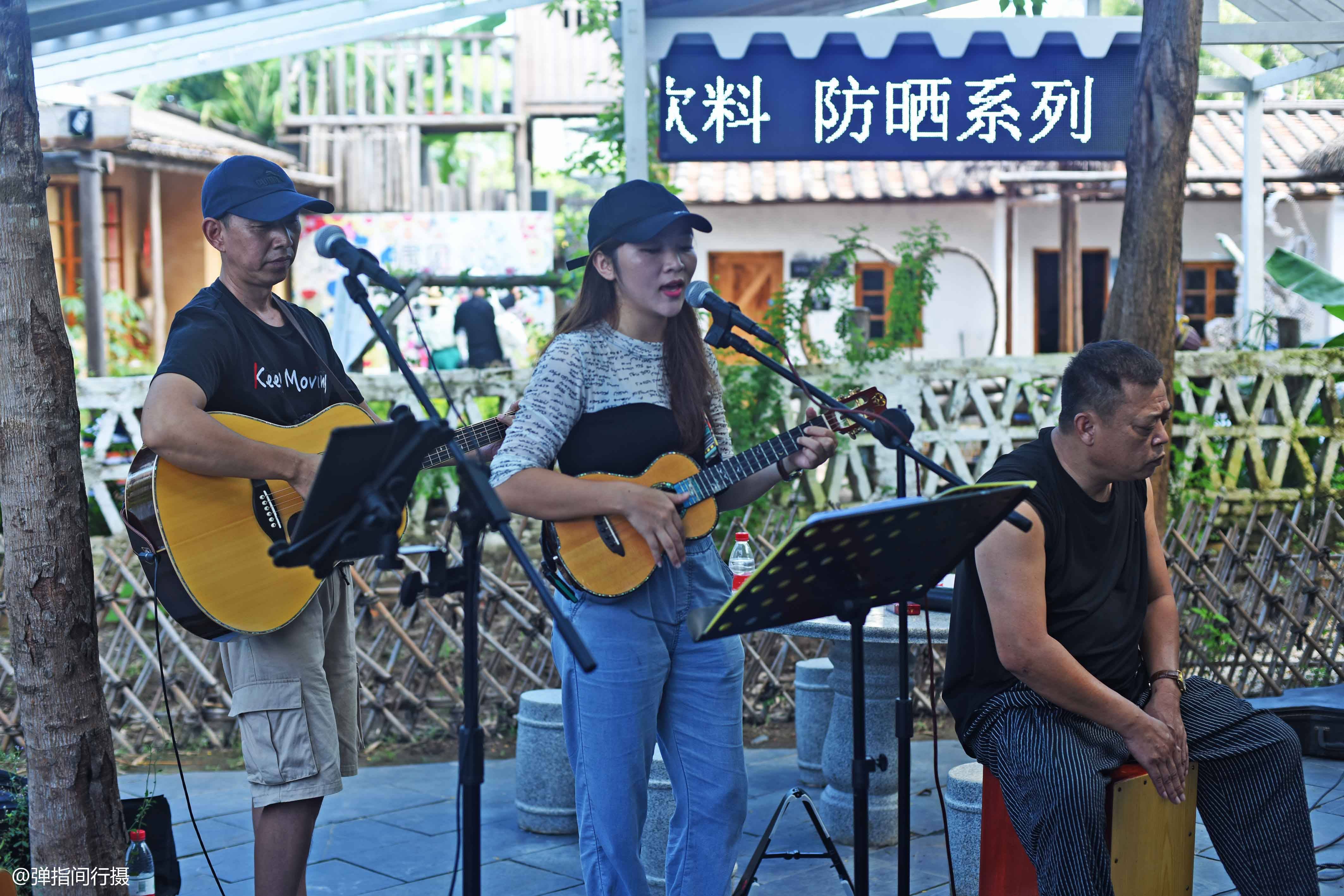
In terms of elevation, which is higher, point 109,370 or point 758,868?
point 109,370

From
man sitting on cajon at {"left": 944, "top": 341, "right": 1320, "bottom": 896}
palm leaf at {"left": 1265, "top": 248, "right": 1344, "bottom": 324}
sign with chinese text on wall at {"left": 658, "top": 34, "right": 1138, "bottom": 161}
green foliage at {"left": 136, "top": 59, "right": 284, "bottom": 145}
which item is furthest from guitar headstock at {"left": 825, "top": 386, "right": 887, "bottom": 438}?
green foliage at {"left": 136, "top": 59, "right": 284, "bottom": 145}

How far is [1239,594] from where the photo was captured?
6176mm

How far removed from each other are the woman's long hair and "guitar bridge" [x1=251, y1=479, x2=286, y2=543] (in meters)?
0.74

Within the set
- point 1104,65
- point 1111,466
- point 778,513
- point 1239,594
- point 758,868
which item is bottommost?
point 758,868

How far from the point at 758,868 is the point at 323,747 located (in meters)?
1.68

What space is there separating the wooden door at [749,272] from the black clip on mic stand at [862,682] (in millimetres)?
11674

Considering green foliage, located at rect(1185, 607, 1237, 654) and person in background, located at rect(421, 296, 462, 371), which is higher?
person in background, located at rect(421, 296, 462, 371)

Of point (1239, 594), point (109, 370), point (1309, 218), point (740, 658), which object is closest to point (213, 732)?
point (740, 658)

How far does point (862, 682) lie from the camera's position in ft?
8.77

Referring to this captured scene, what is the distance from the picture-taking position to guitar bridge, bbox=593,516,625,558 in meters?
2.75

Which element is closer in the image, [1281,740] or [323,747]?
[323,747]

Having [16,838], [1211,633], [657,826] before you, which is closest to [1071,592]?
[657,826]

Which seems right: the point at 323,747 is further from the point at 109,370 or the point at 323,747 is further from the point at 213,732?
the point at 109,370

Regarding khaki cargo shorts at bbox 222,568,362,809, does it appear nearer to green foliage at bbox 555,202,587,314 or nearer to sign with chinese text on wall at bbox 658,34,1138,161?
sign with chinese text on wall at bbox 658,34,1138,161
